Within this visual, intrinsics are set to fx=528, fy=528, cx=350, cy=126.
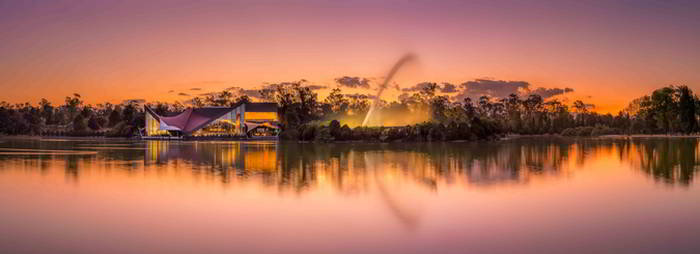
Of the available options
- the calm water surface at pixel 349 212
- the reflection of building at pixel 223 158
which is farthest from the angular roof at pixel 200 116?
the calm water surface at pixel 349 212

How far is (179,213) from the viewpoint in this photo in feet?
40.0

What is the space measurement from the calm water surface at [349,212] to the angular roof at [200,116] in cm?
6370

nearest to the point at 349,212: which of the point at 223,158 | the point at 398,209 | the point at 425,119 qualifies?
the point at 398,209

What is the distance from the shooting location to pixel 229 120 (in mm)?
86562

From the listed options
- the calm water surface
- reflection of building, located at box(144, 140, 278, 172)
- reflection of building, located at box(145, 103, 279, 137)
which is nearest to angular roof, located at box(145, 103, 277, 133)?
reflection of building, located at box(145, 103, 279, 137)

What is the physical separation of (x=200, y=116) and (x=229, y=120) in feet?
15.9

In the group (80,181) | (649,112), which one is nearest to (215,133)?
(80,181)

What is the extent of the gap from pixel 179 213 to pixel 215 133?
248 feet

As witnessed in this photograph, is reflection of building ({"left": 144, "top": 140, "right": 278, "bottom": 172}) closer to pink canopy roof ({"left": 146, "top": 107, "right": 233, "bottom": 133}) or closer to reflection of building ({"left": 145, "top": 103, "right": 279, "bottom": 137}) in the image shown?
pink canopy roof ({"left": 146, "top": 107, "right": 233, "bottom": 133})

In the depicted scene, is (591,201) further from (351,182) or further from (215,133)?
(215,133)

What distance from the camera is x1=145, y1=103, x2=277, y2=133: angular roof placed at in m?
84.4

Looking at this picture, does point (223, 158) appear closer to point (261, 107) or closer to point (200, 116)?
point (261, 107)

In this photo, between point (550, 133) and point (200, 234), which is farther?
point (550, 133)

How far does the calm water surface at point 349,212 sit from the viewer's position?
9.14m
